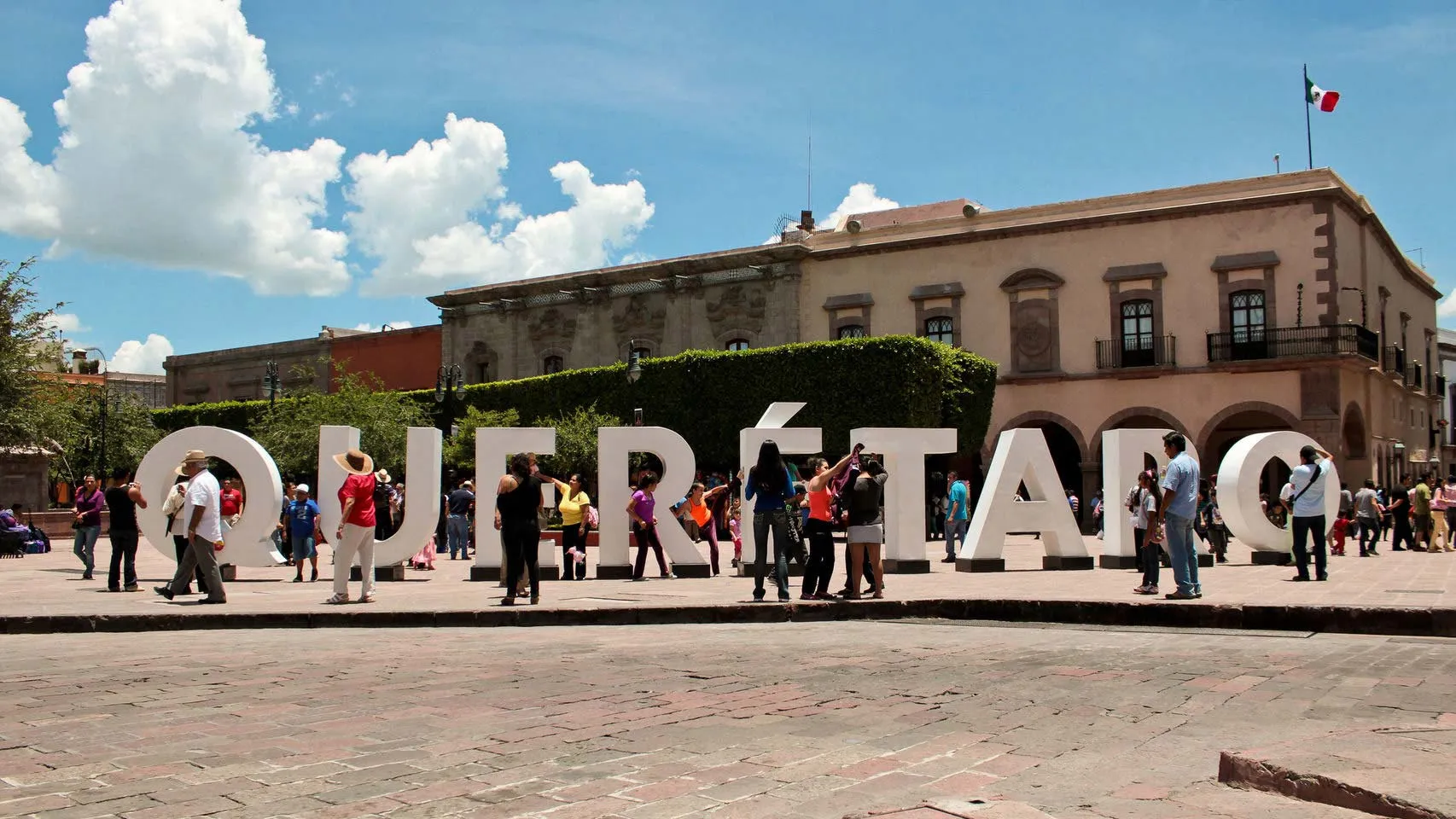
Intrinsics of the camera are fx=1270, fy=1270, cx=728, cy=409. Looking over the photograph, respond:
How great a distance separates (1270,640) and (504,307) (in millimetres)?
39392

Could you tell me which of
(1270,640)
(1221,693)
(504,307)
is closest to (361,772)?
(1221,693)

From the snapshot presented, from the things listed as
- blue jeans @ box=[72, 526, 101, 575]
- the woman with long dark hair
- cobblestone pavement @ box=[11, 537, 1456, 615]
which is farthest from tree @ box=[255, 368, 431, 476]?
the woman with long dark hair

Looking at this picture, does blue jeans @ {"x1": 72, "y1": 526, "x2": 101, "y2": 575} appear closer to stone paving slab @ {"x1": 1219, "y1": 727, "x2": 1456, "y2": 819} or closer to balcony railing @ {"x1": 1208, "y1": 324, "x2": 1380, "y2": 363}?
stone paving slab @ {"x1": 1219, "y1": 727, "x2": 1456, "y2": 819}

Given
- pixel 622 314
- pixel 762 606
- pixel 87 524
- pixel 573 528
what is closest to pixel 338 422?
pixel 622 314

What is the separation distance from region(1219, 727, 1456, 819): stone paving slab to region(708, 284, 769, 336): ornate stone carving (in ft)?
118

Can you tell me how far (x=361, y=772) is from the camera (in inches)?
189

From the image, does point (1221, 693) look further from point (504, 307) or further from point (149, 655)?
point (504, 307)

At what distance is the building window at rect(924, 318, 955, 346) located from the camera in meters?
37.7

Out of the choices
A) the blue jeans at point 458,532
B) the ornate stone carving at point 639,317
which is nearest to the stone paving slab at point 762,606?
the blue jeans at point 458,532

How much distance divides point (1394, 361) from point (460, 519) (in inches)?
1166

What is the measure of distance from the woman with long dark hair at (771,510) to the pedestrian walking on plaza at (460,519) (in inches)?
405

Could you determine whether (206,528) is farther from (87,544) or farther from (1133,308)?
(1133,308)

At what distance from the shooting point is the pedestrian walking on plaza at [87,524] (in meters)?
15.9

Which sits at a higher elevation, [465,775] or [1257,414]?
[1257,414]
